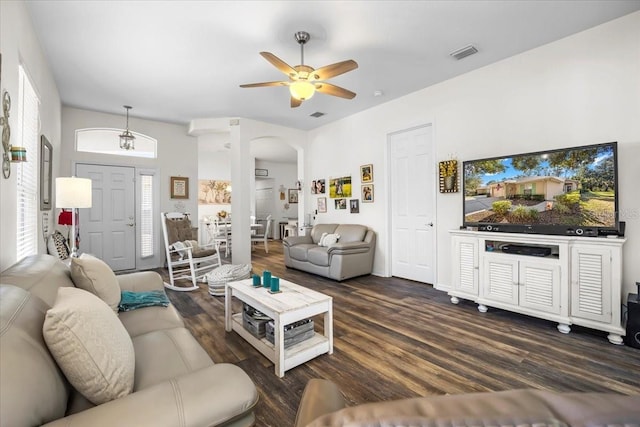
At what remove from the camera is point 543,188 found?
2.98 meters

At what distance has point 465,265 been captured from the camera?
11.0 feet

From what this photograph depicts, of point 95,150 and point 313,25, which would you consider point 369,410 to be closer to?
point 313,25

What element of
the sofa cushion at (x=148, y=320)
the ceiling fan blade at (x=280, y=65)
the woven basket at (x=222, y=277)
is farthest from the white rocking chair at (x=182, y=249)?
the ceiling fan blade at (x=280, y=65)

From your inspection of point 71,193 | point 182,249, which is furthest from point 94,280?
point 182,249

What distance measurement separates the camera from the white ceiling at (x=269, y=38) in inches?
99.1

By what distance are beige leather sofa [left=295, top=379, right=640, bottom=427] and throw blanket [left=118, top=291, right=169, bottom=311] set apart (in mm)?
2158

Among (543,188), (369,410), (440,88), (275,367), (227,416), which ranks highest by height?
(440,88)

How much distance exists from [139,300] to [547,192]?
3836 millimetres

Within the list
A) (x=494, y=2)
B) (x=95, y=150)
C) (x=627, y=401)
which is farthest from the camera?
(x=95, y=150)

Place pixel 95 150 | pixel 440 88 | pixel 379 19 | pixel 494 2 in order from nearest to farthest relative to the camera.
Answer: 1. pixel 494 2
2. pixel 379 19
3. pixel 440 88
4. pixel 95 150

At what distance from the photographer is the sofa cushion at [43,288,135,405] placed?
0.94 metres

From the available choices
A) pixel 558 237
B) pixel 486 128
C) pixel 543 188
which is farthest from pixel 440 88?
pixel 558 237

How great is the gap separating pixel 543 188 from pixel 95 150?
702cm

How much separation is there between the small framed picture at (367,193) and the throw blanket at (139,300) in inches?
143
